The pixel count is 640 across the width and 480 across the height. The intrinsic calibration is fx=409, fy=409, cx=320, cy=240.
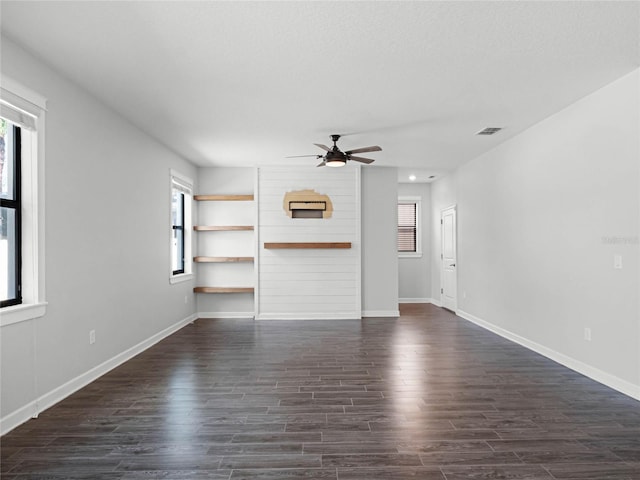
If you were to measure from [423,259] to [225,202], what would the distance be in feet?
15.3

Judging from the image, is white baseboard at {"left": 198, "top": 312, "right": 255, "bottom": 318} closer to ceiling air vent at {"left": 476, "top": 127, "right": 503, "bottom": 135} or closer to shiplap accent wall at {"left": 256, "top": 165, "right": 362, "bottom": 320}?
shiplap accent wall at {"left": 256, "top": 165, "right": 362, "bottom": 320}

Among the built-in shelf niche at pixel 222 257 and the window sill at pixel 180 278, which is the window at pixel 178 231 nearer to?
the window sill at pixel 180 278

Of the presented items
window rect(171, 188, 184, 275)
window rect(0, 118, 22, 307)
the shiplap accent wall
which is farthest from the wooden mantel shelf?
window rect(0, 118, 22, 307)

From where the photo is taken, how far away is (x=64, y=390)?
3.45 meters

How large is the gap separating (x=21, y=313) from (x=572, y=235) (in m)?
5.00

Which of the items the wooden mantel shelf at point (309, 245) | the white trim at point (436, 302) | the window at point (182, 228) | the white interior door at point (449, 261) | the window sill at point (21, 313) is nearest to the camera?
the window sill at point (21, 313)

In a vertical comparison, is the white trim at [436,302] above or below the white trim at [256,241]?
below

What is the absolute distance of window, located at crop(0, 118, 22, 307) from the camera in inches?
116

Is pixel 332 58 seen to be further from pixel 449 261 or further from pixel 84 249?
pixel 449 261

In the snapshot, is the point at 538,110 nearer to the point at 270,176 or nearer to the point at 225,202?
the point at 270,176

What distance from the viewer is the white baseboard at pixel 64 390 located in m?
2.81

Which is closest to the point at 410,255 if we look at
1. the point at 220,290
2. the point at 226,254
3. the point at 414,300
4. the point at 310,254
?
the point at 414,300

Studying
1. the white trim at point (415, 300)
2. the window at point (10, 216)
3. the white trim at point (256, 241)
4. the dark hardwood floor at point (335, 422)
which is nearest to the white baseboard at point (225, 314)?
the white trim at point (256, 241)

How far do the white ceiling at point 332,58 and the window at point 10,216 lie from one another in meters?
0.70
